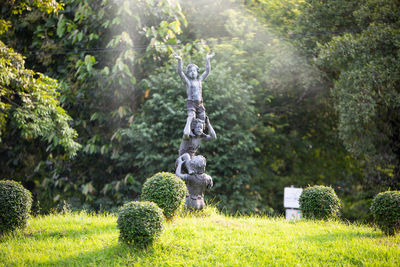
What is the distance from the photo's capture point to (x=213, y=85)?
553 inches

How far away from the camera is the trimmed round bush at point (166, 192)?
765 cm

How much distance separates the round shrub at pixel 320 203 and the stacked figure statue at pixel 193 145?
2.46m

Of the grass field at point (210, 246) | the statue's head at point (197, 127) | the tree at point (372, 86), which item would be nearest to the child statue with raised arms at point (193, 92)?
the statue's head at point (197, 127)

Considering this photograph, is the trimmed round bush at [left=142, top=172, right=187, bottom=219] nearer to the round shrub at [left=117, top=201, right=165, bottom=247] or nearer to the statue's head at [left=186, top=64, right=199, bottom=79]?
the round shrub at [left=117, top=201, right=165, bottom=247]

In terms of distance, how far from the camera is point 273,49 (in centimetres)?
1560

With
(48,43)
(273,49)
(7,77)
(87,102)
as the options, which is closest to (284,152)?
(273,49)

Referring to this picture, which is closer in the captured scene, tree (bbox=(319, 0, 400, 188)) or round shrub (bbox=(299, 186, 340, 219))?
round shrub (bbox=(299, 186, 340, 219))

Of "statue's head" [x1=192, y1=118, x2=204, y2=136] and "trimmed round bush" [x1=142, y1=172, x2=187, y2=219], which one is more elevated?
"statue's head" [x1=192, y1=118, x2=204, y2=136]

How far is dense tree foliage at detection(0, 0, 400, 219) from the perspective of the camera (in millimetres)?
12766

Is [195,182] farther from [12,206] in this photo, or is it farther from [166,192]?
[12,206]

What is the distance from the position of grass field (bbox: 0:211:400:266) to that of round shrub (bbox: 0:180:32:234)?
231mm

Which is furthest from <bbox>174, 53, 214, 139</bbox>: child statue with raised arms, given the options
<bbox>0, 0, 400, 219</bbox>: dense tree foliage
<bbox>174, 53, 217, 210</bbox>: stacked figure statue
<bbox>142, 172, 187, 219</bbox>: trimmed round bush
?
<bbox>0, 0, 400, 219</bbox>: dense tree foliage

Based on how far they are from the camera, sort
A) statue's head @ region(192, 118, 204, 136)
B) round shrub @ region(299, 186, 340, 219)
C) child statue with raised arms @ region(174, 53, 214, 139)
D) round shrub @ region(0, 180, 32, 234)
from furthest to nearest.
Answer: child statue with raised arms @ region(174, 53, 214, 139)
statue's head @ region(192, 118, 204, 136)
round shrub @ region(299, 186, 340, 219)
round shrub @ region(0, 180, 32, 234)

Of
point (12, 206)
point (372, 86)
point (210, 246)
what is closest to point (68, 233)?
point (12, 206)
